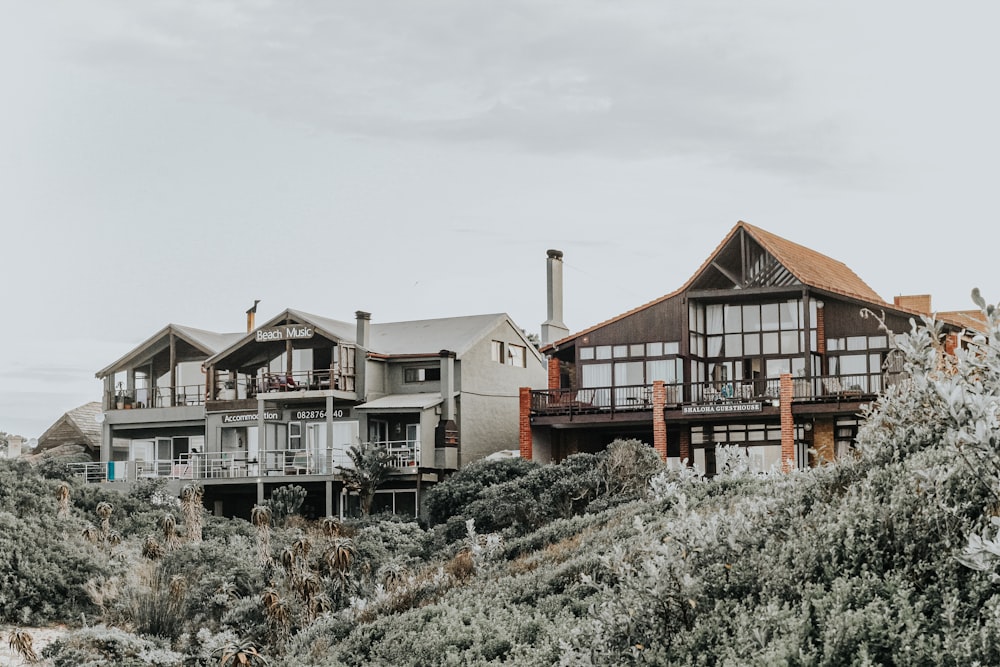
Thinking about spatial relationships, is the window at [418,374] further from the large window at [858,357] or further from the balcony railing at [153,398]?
the large window at [858,357]

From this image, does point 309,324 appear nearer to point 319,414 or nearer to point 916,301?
point 319,414

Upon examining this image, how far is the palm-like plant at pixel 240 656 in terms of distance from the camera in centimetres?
1792

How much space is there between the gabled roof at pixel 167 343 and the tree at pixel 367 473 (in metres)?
10.5

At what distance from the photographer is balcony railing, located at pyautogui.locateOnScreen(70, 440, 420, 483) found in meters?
40.2

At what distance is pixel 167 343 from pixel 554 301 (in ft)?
49.1

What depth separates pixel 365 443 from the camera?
133 ft

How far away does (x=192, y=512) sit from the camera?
109 ft

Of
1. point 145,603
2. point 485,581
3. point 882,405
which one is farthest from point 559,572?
point 145,603

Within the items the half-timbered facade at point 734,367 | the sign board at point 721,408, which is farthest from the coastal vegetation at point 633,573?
the half-timbered facade at point 734,367

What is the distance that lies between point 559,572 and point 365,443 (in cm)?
2550

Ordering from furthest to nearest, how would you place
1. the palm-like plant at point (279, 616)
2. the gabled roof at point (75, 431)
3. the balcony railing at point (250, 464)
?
the gabled roof at point (75, 431) < the balcony railing at point (250, 464) < the palm-like plant at point (279, 616)

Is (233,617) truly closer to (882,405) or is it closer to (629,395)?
(882,405)

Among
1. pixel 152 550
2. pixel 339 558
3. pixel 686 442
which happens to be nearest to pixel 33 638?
pixel 152 550

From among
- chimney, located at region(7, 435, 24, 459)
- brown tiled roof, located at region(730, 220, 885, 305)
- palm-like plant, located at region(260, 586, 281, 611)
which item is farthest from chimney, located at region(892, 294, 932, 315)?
chimney, located at region(7, 435, 24, 459)
